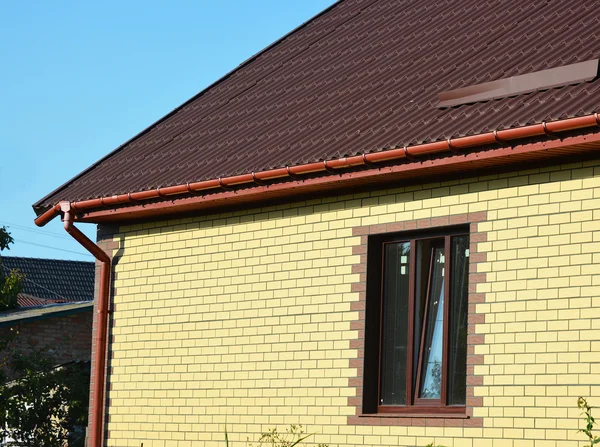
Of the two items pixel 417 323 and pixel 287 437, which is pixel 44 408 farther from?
pixel 417 323

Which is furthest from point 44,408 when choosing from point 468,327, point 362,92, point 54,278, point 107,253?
point 54,278

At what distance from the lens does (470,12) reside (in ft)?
36.6

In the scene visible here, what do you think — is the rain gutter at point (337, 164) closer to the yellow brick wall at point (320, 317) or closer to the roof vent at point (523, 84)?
the yellow brick wall at point (320, 317)

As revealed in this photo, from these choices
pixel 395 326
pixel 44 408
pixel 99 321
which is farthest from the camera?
pixel 44 408

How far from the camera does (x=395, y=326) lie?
8.75m

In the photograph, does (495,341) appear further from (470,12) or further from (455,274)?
(470,12)

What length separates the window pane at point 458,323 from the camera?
817cm

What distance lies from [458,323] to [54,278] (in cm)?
3428

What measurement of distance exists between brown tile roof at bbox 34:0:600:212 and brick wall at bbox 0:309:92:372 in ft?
25.9


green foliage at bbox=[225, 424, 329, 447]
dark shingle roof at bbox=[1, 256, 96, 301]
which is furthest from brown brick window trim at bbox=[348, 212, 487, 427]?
dark shingle roof at bbox=[1, 256, 96, 301]

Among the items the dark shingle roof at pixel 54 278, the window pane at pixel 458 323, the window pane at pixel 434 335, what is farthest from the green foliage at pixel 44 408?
the dark shingle roof at pixel 54 278

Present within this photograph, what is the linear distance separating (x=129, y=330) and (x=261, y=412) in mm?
2023

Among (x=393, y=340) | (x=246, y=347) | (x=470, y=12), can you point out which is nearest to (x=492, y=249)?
(x=393, y=340)

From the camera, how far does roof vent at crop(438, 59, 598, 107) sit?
787 centimetres
